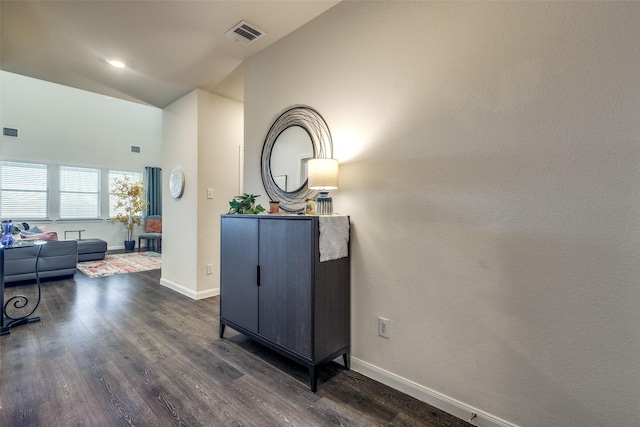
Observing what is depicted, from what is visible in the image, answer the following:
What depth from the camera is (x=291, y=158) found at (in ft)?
8.04

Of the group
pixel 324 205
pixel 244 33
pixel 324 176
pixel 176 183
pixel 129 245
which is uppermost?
pixel 244 33

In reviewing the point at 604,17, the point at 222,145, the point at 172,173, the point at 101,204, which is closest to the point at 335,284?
the point at 604,17

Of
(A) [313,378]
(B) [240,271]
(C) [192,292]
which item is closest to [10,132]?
(C) [192,292]

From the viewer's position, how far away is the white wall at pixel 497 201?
3.76 feet

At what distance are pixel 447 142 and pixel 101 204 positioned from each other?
8.67m

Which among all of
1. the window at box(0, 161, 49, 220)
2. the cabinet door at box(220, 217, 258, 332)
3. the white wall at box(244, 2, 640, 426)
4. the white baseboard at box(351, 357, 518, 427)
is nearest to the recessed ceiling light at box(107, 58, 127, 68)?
the cabinet door at box(220, 217, 258, 332)

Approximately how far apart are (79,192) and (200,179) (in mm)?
5674

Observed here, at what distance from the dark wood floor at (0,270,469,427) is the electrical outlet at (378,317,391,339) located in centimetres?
Answer: 32

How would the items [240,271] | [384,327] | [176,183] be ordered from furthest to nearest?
[176,183] → [240,271] → [384,327]

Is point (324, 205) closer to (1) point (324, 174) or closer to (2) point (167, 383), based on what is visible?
(1) point (324, 174)

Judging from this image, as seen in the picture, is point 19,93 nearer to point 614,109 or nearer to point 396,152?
point 396,152

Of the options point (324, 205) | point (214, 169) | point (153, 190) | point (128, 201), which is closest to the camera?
point (324, 205)

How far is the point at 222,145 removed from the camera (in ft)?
12.4

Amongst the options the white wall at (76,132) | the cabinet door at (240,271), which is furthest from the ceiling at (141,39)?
the white wall at (76,132)
